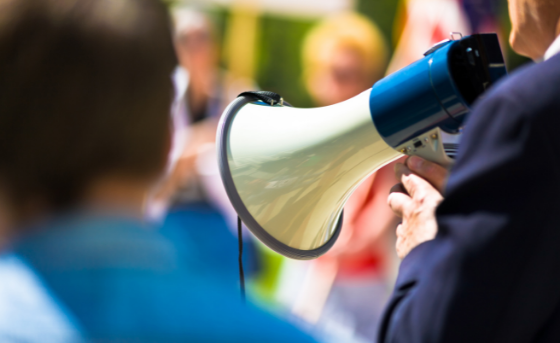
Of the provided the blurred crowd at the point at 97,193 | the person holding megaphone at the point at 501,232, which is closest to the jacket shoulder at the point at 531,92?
the person holding megaphone at the point at 501,232

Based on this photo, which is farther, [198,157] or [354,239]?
[198,157]

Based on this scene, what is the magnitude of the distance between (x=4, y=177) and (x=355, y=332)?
9.76 feet

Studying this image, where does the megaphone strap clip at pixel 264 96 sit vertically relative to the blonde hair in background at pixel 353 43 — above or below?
above

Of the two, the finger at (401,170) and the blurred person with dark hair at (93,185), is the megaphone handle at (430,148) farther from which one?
the blurred person with dark hair at (93,185)

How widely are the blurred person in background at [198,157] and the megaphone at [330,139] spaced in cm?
180

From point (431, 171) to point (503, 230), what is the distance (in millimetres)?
305

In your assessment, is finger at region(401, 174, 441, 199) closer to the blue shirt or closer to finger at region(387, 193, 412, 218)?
finger at region(387, 193, 412, 218)

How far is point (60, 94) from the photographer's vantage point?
0.78 meters

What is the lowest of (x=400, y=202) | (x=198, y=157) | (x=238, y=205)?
(x=198, y=157)

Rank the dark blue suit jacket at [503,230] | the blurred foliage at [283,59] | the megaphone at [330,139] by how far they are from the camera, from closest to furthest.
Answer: the dark blue suit jacket at [503,230] → the megaphone at [330,139] → the blurred foliage at [283,59]

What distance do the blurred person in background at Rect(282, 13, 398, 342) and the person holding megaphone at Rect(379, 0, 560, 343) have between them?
7.33 feet

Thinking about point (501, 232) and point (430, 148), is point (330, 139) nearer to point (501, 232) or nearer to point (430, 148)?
point (430, 148)

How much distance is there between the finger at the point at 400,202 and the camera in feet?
4.06

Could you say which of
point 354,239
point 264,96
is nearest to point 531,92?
point 264,96
